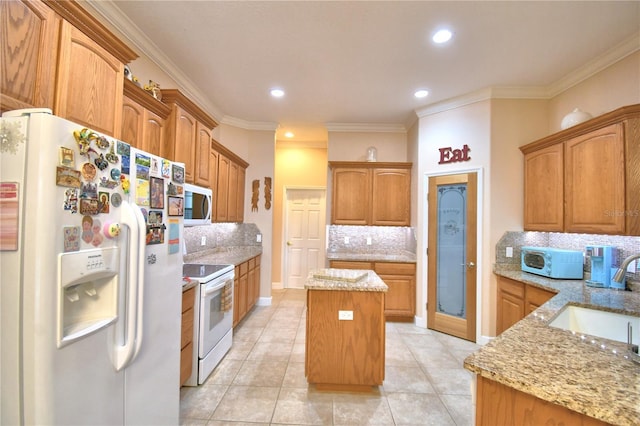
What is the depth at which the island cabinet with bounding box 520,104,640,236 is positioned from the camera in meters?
2.07

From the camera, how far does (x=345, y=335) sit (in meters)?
2.21

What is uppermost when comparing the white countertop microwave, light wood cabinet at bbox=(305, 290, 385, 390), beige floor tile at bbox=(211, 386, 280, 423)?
the white countertop microwave

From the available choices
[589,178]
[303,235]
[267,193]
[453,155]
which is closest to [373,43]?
[453,155]

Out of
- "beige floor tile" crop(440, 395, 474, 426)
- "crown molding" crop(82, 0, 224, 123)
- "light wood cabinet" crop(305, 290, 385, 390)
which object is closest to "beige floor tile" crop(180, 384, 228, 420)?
"light wood cabinet" crop(305, 290, 385, 390)

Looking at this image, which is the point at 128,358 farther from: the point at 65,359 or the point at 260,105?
the point at 260,105

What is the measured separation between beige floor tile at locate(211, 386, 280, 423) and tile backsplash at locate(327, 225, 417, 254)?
2.43m

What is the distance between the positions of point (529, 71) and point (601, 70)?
0.57 metres

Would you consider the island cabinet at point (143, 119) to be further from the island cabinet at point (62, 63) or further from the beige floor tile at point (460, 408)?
the beige floor tile at point (460, 408)

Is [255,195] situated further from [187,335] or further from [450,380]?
[450,380]

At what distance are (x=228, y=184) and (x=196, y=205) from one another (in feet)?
3.71

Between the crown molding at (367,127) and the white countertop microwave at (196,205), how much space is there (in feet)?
8.17

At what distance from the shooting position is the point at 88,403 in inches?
43.8

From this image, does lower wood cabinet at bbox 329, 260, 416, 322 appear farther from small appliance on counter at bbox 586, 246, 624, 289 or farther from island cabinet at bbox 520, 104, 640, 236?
small appliance on counter at bbox 586, 246, 624, 289

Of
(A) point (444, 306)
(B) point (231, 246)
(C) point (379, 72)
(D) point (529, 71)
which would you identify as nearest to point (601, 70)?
(D) point (529, 71)
